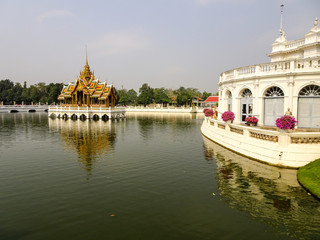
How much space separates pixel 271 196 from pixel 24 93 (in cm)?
14276

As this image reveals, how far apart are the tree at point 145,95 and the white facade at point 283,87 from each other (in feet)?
291

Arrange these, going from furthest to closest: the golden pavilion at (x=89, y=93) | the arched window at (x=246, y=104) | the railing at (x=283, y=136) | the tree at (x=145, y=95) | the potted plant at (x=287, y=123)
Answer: the tree at (x=145, y=95) < the golden pavilion at (x=89, y=93) < the arched window at (x=246, y=104) < the potted plant at (x=287, y=123) < the railing at (x=283, y=136)

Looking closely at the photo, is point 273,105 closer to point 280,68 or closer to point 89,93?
point 280,68

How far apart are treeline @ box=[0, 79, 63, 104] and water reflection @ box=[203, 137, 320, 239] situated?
395 feet

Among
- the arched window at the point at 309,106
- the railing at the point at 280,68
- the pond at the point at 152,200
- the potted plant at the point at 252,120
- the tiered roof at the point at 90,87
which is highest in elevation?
the tiered roof at the point at 90,87

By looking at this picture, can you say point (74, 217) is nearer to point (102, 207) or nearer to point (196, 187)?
point (102, 207)

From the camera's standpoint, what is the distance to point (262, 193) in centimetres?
1009

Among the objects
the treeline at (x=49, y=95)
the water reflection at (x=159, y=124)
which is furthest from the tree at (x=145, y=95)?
the water reflection at (x=159, y=124)

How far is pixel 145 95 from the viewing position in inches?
4473

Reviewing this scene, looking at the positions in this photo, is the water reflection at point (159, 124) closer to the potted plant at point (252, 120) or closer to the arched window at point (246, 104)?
the arched window at point (246, 104)

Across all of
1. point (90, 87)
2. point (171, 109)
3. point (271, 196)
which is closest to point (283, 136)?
point (271, 196)

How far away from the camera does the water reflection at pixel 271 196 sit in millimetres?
7578

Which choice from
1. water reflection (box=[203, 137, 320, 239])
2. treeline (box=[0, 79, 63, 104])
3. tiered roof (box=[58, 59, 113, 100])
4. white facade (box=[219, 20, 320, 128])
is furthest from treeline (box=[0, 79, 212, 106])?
water reflection (box=[203, 137, 320, 239])

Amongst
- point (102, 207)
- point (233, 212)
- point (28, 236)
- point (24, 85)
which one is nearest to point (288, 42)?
point (233, 212)
